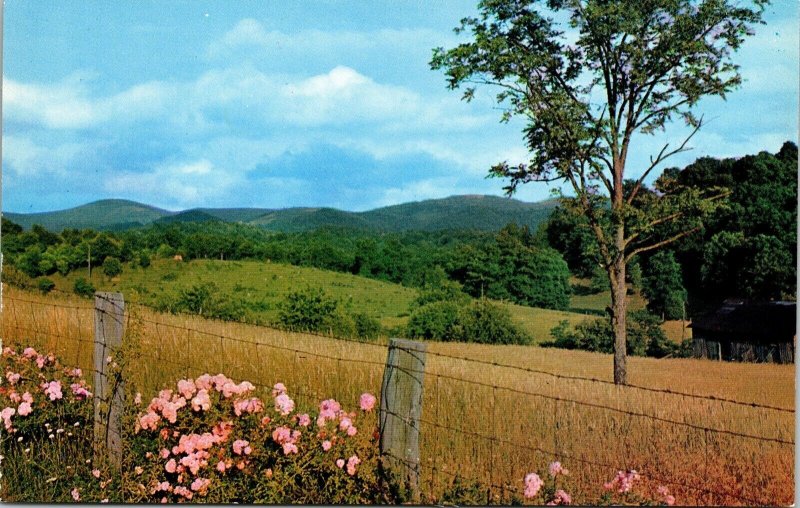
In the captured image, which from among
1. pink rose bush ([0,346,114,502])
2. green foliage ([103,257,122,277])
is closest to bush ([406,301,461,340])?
green foliage ([103,257,122,277])

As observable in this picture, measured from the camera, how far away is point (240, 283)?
36.2 meters

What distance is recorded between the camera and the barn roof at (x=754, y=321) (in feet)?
50.6

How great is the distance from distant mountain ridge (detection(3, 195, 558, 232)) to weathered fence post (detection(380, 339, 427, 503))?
30484 millimetres

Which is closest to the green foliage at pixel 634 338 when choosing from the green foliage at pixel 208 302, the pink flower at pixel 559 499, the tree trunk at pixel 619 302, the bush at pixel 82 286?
the green foliage at pixel 208 302

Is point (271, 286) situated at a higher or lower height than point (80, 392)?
higher

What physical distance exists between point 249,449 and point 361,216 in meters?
42.8

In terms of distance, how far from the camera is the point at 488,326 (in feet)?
90.9

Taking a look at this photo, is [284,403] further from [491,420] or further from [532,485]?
[491,420]

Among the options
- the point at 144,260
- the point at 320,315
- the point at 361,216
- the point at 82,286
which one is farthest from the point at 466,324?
the point at 361,216

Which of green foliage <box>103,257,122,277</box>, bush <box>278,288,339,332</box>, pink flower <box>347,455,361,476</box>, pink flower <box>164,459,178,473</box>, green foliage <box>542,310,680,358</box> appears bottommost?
green foliage <box>542,310,680,358</box>

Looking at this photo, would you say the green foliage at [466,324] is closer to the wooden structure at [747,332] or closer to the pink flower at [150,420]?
the wooden structure at [747,332]

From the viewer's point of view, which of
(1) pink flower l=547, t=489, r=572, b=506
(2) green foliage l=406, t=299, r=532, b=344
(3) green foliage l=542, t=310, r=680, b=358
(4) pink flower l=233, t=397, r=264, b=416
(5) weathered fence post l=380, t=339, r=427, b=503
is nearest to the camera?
(5) weathered fence post l=380, t=339, r=427, b=503

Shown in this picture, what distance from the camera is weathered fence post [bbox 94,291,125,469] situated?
4.91m

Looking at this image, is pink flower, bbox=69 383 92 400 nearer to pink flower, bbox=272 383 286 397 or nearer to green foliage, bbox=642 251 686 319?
pink flower, bbox=272 383 286 397
